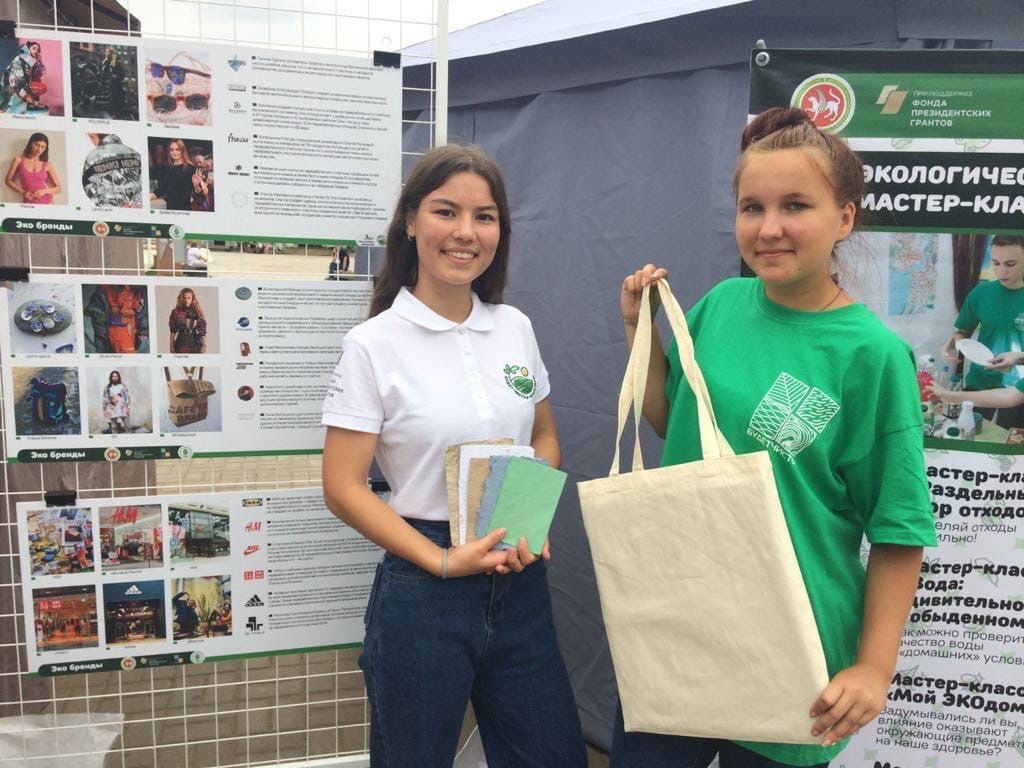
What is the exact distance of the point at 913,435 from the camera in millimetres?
1122

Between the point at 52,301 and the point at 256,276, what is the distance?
0.47m

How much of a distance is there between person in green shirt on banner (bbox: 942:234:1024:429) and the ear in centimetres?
79

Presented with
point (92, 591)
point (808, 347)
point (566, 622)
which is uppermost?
point (808, 347)

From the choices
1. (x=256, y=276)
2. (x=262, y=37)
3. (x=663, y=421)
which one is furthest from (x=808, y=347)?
(x=262, y=37)

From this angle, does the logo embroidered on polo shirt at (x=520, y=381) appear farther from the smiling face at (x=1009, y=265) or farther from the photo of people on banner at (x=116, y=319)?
the smiling face at (x=1009, y=265)

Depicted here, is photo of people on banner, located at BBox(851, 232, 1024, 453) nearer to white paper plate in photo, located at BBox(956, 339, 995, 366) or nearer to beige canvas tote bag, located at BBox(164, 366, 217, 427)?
white paper plate in photo, located at BBox(956, 339, 995, 366)

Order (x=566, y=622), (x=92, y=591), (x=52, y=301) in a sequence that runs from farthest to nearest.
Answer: (x=566, y=622)
(x=92, y=591)
(x=52, y=301)

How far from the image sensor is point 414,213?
1.53 meters

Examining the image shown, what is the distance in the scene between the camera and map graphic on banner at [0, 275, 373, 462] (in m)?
1.78

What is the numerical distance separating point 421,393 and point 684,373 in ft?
1.67

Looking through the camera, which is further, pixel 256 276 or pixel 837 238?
pixel 256 276

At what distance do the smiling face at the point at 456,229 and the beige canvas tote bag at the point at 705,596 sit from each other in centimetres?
44

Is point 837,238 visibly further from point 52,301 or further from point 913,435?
point 52,301

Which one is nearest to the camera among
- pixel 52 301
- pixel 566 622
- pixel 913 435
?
pixel 913 435
